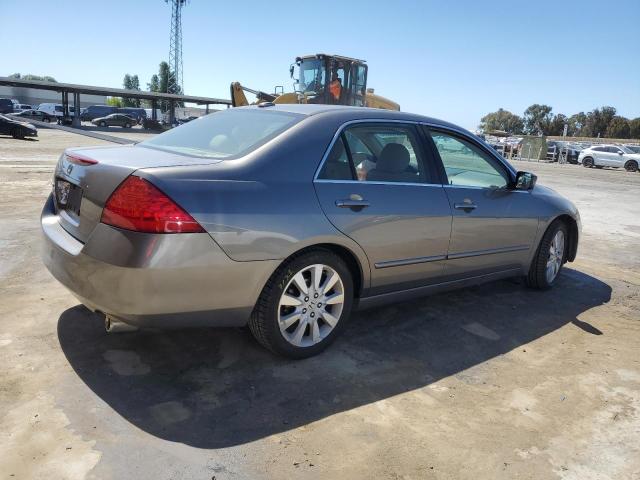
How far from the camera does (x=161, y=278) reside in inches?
106

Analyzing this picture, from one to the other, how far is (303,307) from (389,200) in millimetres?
942

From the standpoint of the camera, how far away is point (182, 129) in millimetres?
4020

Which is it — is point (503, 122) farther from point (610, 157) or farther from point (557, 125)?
point (610, 157)

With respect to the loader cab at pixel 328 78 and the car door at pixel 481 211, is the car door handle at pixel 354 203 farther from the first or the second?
the loader cab at pixel 328 78

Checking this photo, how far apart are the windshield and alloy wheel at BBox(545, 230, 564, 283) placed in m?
13.7

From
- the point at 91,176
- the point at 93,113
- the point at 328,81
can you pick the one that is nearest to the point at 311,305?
→ the point at 91,176

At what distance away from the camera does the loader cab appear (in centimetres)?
1772

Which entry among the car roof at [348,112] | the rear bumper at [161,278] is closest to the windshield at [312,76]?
the car roof at [348,112]

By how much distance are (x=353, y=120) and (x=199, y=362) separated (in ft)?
6.19

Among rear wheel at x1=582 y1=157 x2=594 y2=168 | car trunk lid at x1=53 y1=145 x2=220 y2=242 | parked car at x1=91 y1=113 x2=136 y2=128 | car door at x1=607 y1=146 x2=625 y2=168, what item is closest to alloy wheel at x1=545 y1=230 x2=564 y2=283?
car trunk lid at x1=53 y1=145 x2=220 y2=242

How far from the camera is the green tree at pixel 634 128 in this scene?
3215 inches

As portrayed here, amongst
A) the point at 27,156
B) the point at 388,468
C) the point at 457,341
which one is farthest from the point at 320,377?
the point at 27,156

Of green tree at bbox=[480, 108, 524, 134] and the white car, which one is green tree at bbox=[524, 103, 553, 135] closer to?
green tree at bbox=[480, 108, 524, 134]

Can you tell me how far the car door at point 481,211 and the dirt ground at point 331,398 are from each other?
0.48 metres
